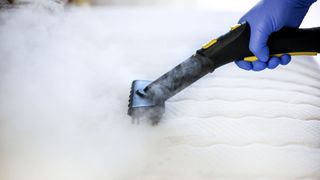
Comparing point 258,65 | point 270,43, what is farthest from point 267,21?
point 258,65

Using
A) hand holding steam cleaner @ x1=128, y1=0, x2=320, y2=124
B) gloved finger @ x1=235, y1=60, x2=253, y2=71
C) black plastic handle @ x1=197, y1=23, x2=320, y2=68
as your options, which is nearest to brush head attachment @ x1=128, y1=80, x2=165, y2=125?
hand holding steam cleaner @ x1=128, y1=0, x2=320, y2=124

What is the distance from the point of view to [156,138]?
0.98m

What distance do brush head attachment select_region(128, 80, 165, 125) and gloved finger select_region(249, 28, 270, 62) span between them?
36 cm

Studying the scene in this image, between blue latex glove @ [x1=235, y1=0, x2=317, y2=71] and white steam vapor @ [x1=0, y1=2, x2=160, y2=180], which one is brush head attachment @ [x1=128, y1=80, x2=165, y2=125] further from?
blue latex glove @ [x1=235, y1=0, x2=317, y2=71]

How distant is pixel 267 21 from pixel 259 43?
87 millimetres

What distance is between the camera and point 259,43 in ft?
3.24

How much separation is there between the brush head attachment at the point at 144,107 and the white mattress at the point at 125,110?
0.04 meters

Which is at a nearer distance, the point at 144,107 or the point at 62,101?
the point at 144,107

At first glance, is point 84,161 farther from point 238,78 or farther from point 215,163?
point 238,78

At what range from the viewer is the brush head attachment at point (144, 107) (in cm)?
96

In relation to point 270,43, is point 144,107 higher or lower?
lower

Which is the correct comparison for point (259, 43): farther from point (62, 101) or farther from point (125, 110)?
point (62, 101)

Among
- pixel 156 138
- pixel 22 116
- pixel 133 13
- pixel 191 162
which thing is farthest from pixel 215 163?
pixel 133 13

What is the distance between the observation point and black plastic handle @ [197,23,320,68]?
98cm
